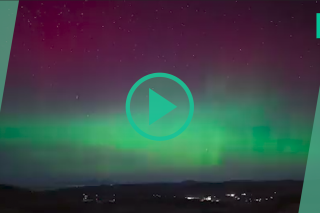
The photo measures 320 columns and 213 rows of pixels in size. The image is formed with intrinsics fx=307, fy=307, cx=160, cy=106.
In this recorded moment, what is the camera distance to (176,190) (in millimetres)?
1754

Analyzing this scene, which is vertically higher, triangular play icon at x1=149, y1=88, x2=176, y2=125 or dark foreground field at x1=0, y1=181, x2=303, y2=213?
triangular play icon at x1=149, y1=88, x2=176, y2=125

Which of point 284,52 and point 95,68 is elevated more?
point 284,52

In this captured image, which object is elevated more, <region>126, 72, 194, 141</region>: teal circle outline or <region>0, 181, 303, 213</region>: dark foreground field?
Answer: <region>126, 72, 194, 141</region>: teal circle outline

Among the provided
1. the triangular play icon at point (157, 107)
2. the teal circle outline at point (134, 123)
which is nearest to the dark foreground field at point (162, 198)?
the teal circle outline at point (134, 123)

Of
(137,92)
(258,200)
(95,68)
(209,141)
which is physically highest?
(95,68)

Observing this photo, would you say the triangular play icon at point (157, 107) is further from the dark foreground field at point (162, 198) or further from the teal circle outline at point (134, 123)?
the dark foreground field at point (162, 198)

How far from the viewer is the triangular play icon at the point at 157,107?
1742 mm

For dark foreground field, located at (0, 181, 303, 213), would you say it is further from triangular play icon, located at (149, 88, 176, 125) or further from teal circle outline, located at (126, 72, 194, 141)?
triangular play icon, located at (149, 88, 176, 125)

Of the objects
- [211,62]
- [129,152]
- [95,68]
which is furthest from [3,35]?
[211,62]

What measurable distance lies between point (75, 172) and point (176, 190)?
22.8 inches

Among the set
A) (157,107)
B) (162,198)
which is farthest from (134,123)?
(162,198)

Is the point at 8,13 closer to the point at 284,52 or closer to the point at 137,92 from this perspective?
the point at 137,92

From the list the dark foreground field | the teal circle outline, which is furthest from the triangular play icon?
the dark foreground field

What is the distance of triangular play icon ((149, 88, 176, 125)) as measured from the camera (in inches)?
68.6
